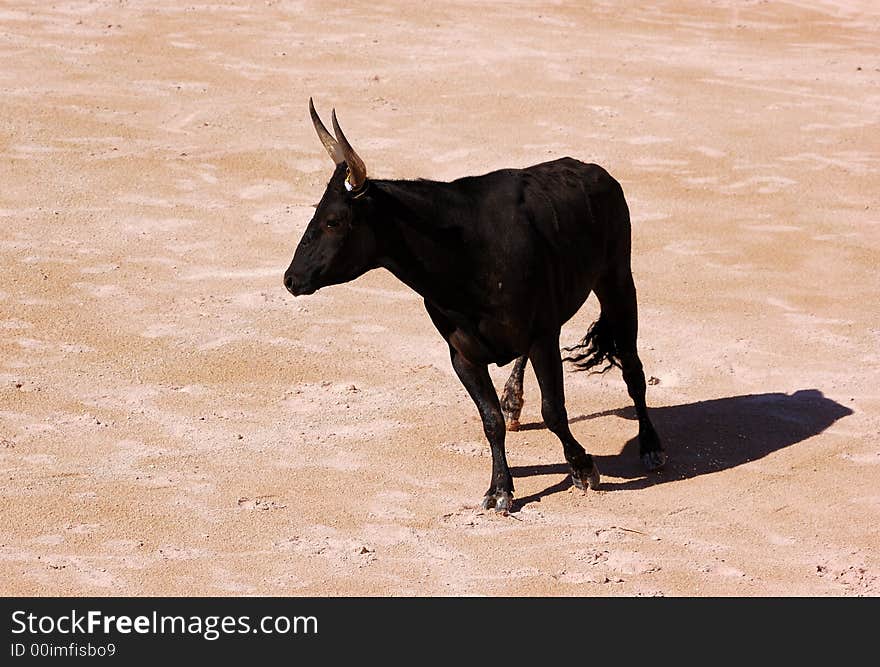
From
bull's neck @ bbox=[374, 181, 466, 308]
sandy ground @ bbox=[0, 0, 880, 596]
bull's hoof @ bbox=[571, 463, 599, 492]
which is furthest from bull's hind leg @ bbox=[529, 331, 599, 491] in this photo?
bull's neck @ bbox=[374, 181, 466, 308]

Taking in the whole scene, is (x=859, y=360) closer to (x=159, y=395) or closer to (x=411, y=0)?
(x=159, y=395)

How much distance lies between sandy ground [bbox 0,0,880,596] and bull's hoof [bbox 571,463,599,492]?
11 cm

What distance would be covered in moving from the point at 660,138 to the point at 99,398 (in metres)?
8.78

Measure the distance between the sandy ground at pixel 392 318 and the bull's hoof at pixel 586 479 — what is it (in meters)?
0.11

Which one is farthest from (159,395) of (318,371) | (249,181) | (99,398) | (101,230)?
(249,181)

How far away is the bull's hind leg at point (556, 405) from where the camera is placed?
8953 millimetres

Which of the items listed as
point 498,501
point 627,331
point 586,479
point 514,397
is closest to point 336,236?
point 498,501

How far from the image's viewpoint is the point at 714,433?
1033 cm

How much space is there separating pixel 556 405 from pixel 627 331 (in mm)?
1265

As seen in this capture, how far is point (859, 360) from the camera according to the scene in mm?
11633

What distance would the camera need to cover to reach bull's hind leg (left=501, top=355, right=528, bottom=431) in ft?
34.0

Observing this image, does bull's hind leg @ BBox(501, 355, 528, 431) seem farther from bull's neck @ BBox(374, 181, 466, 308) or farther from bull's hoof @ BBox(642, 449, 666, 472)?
bull's neck @ BBox(374, 181, 466, 308)

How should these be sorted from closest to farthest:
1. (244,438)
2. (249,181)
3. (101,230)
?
(244,438) < (101,230) < (249,181)

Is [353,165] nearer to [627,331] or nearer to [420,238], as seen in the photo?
[420,238]
